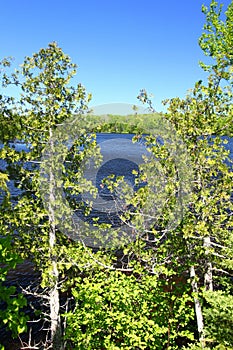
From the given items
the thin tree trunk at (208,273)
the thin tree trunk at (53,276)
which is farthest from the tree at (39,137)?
the thin tree trunk at (208,273)

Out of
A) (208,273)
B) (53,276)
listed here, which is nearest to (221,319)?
(208,273)

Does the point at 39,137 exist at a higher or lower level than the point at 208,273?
higher

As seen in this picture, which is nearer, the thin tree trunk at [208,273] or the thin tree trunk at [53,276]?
the thin tree trunk at [208,273]

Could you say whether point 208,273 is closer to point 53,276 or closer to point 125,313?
point 125,313

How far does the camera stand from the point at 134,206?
9438 millimetres

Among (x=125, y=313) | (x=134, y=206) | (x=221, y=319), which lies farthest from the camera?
(x=125, y=313)

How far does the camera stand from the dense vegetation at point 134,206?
927 cm

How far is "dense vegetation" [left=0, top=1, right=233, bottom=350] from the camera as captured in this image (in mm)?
9273

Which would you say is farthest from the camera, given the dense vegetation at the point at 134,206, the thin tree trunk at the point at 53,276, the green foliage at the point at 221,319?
the thin tree trunk at the point at 53,276

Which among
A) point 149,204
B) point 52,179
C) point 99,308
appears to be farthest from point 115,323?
point 52,179

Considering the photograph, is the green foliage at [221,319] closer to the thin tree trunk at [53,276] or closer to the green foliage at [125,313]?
the green foliage at [125,313]

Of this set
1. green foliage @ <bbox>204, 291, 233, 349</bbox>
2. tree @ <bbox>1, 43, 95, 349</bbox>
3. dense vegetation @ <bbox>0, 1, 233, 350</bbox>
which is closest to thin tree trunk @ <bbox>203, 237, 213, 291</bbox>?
dense vegetation @ <bbox>0, 1, 233, 350</bbox>

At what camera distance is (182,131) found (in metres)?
9.58

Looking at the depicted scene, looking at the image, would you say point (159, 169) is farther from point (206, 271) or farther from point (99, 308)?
point (99, 308)
